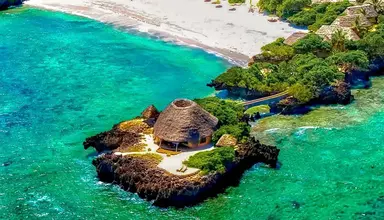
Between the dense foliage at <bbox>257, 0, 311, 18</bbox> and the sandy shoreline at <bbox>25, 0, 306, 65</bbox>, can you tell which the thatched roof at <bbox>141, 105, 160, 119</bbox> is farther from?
the dense foliage at <bbox>257, 0, 311, 18</bbox>

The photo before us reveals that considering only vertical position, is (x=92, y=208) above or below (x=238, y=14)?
below

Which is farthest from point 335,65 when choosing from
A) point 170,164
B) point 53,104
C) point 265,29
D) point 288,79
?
point 53,104

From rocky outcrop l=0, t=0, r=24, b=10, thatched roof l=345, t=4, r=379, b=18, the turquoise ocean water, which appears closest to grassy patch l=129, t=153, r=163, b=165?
the turquoise ocean water

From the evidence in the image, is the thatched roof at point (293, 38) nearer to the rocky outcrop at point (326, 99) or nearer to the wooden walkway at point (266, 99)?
the rocky outcrop at point (326, 99)

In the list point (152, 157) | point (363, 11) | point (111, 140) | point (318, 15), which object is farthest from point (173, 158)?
point (318, 15)

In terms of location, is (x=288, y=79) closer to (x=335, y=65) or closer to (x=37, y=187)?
(x=335, y=65)

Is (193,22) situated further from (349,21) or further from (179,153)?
(179,153)

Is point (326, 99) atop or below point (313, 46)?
below
